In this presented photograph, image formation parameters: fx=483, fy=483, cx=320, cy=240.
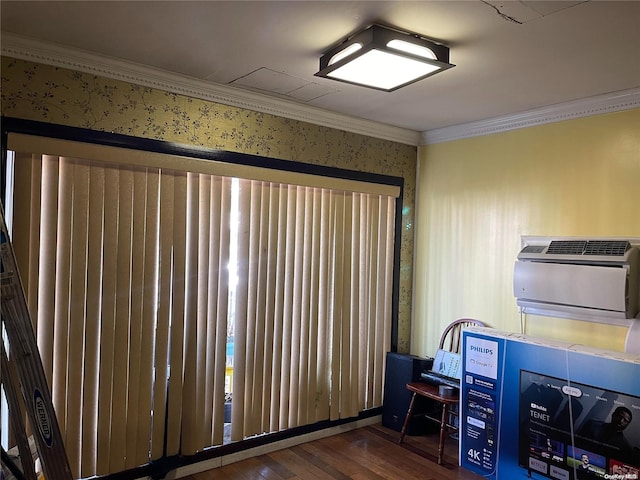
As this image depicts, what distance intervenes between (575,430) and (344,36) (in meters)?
2.53

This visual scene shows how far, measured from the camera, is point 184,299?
120 inches

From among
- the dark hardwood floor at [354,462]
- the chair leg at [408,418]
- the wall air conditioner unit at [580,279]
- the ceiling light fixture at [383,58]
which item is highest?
the ceiling light fixture at [383,58]

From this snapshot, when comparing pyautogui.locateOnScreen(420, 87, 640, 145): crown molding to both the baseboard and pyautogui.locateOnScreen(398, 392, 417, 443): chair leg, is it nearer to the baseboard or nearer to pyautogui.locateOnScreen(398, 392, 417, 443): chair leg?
pyautogui.locateOnScreen(398, 392, 417, 443): chair leg

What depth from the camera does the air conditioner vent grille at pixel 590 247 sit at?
9.57ft

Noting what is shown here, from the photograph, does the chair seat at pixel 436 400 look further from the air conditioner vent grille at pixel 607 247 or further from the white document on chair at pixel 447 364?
the air conditioner vent grille at pixel 607 247

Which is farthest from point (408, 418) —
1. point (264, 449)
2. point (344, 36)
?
point (344, 36)

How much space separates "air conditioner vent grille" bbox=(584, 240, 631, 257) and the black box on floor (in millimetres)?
1542

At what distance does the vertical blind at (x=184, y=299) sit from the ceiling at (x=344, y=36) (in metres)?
0.65

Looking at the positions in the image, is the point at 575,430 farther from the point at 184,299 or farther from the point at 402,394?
the point at 184,299

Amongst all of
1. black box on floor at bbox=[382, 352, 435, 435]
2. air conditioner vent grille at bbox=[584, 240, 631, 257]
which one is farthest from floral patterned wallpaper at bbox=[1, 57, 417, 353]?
air conditioner vent grille at bbox=[584, 240, 631, 257]

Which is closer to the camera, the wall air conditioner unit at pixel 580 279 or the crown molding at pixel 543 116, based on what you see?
the wall air conditioner unit at pixel 580 279

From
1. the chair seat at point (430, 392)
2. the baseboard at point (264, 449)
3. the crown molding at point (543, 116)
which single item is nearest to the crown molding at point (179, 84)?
the crown molding at point (543, 116)

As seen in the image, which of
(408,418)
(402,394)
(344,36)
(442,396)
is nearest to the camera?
(344,36)

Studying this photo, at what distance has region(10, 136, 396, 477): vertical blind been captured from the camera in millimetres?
2652
